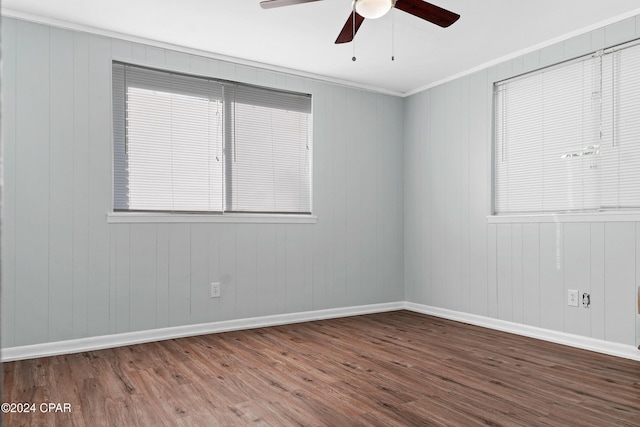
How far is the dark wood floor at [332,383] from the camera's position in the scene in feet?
7.38

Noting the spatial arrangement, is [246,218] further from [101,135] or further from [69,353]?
[69,353]

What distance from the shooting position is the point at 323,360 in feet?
10.4

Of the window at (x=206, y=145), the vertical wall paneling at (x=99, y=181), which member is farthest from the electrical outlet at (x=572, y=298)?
the vertical wall paneling at (x=99, y=181)

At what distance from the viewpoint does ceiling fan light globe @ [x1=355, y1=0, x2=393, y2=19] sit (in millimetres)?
2414

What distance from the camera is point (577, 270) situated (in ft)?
11.6

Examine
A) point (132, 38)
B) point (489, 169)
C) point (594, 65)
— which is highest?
point (132, 38)

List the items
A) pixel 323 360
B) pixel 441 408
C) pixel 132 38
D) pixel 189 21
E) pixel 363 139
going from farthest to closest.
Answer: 1. pixel 363 139
2. pixel 132 38
3. pixel 189 21
4. pixel 323 360
5. pixel 441 408

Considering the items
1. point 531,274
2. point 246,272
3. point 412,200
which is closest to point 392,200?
point 412,200

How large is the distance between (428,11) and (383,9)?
1.25 feet

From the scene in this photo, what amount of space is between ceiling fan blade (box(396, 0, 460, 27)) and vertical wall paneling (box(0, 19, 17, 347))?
2642mm

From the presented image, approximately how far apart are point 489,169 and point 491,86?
749 mm

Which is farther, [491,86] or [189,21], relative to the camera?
[491,86]

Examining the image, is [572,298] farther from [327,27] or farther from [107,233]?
[107,233]

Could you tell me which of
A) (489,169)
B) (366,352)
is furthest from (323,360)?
(489,169)
